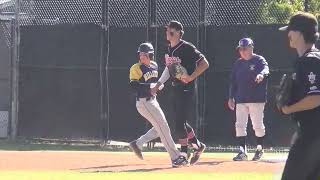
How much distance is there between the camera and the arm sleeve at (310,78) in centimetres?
589

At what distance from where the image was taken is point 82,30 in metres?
16.5

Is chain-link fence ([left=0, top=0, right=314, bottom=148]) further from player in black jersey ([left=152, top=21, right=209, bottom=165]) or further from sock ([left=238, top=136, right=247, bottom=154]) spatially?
player in black jersey ([left=152, top=21, right=209, bottom=165])

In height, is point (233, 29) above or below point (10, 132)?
above

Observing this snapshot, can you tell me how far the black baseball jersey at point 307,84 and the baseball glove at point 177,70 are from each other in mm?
4769

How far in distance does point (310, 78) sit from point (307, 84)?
6cm

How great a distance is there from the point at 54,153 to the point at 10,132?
11.2 ft

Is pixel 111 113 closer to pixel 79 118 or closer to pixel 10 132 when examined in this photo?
pixel 79 118

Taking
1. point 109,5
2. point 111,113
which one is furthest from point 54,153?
point 109,5

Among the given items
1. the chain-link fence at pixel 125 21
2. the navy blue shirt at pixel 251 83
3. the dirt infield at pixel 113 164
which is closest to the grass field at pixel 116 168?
the dirt infield at pixel 113 164

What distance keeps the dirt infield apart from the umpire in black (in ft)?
14.1

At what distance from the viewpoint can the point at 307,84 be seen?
233 inches

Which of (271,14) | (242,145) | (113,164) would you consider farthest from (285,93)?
(271,14)

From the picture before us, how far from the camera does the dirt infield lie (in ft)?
34.8

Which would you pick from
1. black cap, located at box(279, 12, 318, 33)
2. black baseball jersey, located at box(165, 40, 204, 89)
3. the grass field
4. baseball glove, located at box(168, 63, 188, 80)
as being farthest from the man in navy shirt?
black cap, located at box(279, 12, 318, 33)
